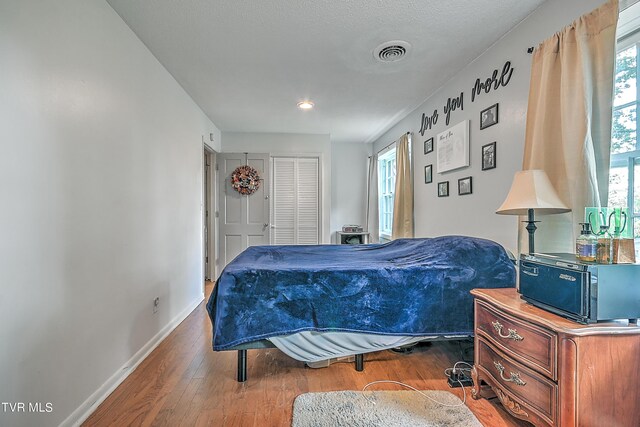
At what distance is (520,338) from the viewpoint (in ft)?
4.57

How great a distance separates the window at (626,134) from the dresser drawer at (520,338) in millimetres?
758

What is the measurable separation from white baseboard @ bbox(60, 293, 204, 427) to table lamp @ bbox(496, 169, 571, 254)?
98.4 inches

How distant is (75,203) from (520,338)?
7.45 feet

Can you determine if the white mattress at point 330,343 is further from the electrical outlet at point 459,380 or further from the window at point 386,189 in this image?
the window at point 386,189

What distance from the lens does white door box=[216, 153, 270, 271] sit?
4844 millimetres

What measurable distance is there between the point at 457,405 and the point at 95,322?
6.83ft

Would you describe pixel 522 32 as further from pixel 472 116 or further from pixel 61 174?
pixel 61 174

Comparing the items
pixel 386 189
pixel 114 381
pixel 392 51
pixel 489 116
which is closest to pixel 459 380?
pixel 489 116

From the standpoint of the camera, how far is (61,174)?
4.90 feet

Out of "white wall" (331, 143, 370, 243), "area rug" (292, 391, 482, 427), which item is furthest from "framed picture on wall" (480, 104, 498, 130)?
"white wall" (331, 143, 370, 243)

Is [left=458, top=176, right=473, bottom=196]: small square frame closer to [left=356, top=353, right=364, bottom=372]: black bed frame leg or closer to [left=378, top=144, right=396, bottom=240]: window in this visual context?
[left=356, top=353, right=364, bottom=372]: black bed frame leg

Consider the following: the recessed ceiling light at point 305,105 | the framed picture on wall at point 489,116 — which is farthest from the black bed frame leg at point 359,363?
the recessed ceiling light at point 305,105

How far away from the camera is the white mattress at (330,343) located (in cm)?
193

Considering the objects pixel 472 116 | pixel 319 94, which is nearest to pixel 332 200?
pixel 319 94
